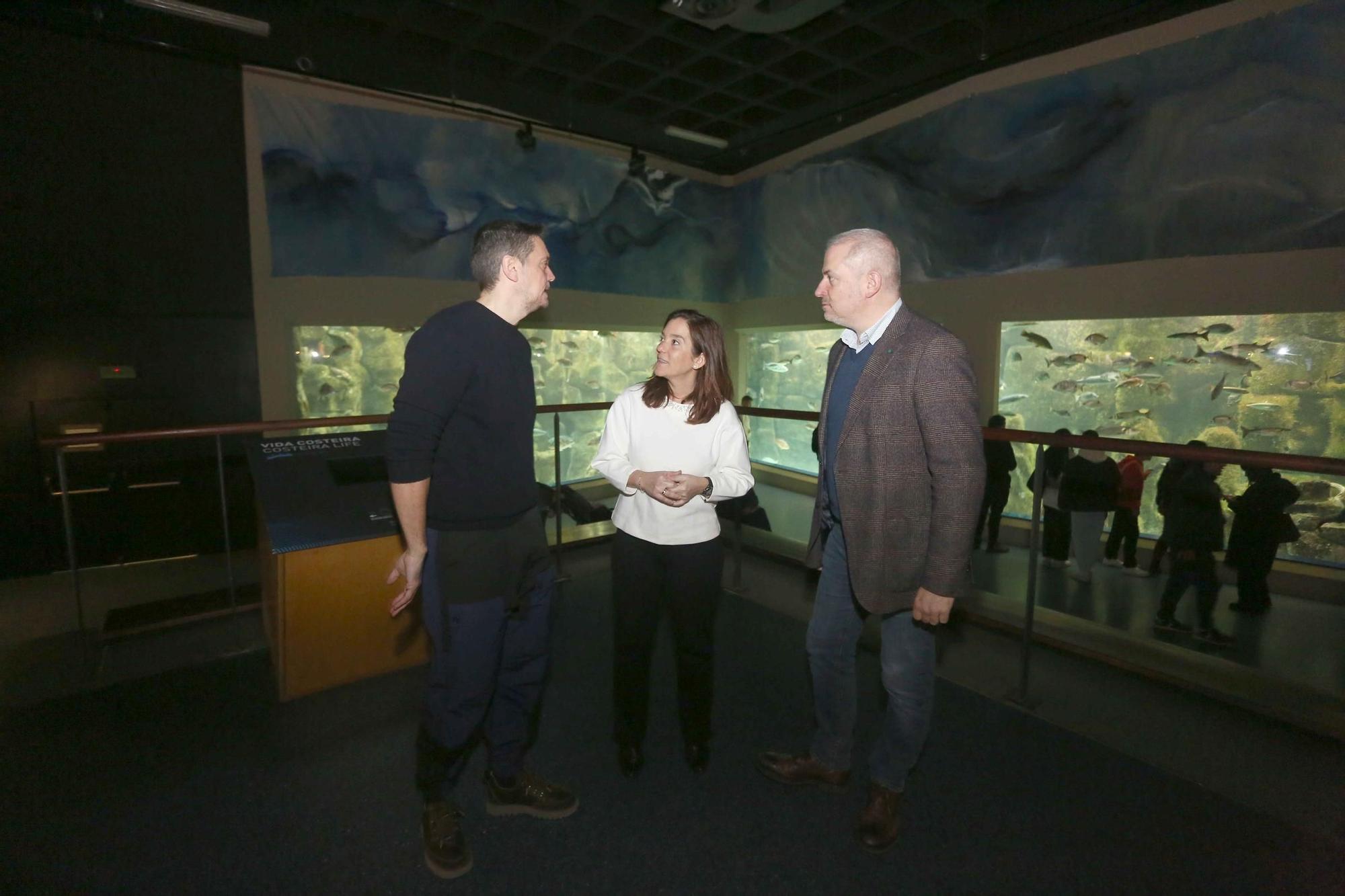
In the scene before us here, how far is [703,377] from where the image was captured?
1865 millimetres

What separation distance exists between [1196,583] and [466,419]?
4651mm

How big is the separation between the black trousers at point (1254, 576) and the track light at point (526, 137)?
7457mm

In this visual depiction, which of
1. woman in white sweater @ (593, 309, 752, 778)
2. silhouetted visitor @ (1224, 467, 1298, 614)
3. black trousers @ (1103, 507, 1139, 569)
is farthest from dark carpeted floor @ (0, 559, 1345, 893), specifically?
black trousers @ (1103, 507, 1139, 569)

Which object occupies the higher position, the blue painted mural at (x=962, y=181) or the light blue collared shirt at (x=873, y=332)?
the blue painted mural at (x=962, y=181)

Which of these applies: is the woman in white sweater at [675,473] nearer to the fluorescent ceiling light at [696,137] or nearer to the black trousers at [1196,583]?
the black trousers at [1196,583]

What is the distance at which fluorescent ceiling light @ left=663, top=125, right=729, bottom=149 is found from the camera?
7248mm

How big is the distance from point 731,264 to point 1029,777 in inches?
326

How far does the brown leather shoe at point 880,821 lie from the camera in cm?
172

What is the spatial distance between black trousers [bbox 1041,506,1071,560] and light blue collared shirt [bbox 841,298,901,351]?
502cm

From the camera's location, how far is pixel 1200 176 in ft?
15.3

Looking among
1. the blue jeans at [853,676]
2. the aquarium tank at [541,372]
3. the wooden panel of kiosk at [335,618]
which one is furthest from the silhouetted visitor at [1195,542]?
the wooden panel of kiosk at [335,618]

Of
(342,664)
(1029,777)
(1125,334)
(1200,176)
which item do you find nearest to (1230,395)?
(1125,334)

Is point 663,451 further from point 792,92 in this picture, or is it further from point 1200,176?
point 792,92

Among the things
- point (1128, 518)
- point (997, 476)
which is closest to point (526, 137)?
point (997, 476)
